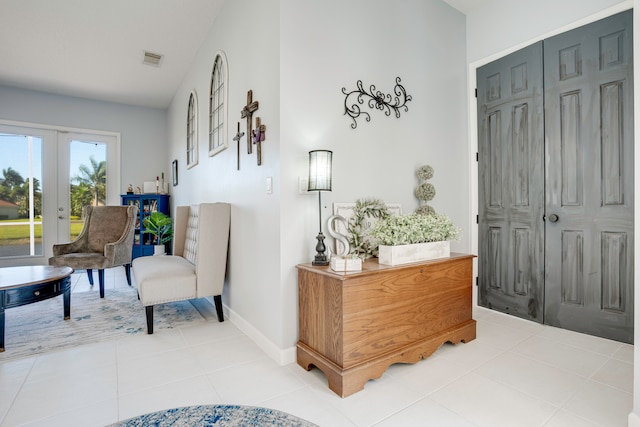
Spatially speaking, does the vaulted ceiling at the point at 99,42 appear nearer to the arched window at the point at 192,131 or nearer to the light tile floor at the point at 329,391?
the arched window at the point at 192,131

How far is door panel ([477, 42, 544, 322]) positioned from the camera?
9.09ft

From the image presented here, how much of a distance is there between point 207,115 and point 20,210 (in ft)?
12.2

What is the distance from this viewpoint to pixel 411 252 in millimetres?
2146

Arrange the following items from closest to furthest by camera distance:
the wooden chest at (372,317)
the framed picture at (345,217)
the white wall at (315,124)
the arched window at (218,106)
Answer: the wooden chest at (372,317), the white wall at (315,124), the framed picture at (345,217), the arched window at (218,106)

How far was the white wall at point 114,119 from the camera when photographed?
5047mm

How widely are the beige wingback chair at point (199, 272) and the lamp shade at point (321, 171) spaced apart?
1.18 metres

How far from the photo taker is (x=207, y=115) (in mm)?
3750

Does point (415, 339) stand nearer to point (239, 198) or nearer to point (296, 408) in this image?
point (296, 408)

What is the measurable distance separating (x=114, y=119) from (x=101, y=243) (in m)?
2.66

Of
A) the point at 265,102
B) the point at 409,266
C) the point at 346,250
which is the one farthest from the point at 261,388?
the point at 265,102

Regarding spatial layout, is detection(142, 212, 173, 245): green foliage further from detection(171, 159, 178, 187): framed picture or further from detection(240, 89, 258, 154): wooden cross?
detection(240, 89, 258, 154): wooden cross

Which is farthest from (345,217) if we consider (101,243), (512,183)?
(101,243)

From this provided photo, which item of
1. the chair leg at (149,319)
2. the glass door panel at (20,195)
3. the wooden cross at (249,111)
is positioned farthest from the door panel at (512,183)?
the glass door panel at (20,195)

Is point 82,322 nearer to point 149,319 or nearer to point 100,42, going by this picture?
point 149,319
